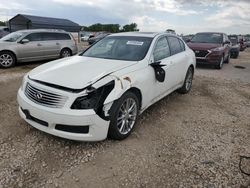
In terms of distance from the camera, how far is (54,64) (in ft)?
13.4

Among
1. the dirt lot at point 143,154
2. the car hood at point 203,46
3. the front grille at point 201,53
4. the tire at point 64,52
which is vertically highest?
the car hood at point 203,46

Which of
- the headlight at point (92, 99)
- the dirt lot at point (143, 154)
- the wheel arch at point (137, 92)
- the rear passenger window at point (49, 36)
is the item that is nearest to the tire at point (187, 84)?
the dirt lot at point (143, 154)

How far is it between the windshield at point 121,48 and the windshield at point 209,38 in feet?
26.6

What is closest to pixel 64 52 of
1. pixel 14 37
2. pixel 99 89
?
pixel 14 37

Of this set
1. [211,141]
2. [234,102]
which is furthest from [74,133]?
[234,102]

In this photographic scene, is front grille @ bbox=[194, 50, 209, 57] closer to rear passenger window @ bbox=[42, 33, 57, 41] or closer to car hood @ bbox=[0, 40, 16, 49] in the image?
rear passenger window @ bbox=[42, 33, 57, 41]

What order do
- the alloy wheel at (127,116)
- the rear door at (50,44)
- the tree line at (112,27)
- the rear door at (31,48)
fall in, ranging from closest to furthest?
the alloy wheel at (127,116), the rear door at (31,48), the rear door at (50,44), the tree line at (112,27)

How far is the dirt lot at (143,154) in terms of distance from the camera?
2844 millimetres

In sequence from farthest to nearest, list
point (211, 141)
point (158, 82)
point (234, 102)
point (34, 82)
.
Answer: point (234, 102) → point (158, 82) → point (211, 141) → point (34, 82)

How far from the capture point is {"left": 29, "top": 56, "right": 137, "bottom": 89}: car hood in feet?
10.7

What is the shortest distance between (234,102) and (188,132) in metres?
2.45

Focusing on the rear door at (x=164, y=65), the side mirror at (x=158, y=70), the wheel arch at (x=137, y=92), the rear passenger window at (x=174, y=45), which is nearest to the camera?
the wheel arch at (x=137, y=92)

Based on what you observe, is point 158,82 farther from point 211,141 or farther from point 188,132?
point 211,141

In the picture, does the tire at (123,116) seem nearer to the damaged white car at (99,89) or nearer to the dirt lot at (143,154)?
the damaged white car at (99,89)
